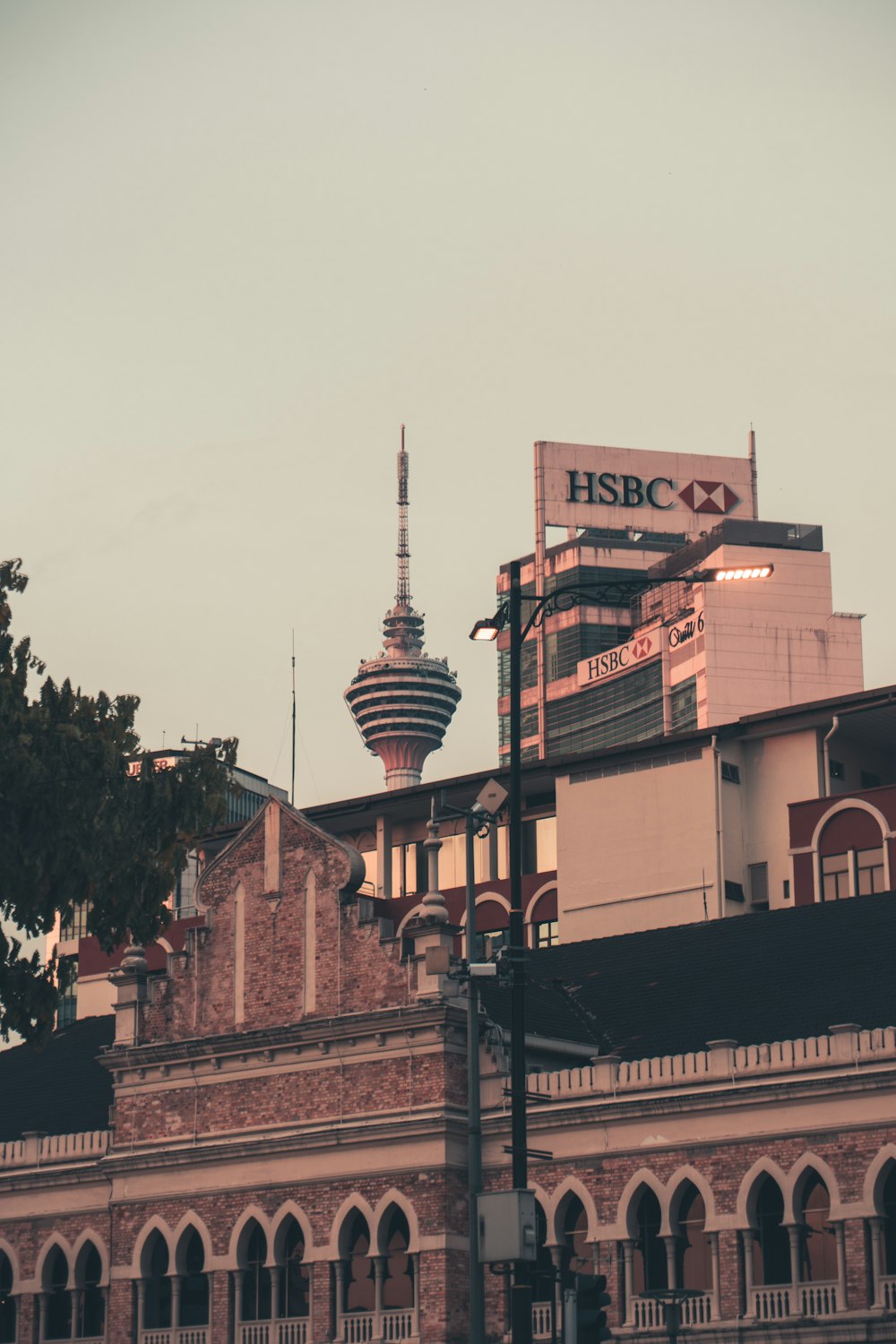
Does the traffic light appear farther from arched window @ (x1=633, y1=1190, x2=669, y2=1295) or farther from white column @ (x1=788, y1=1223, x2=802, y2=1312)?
arched window @ (x1=633, y1=1190, x2=669, y2=1295)

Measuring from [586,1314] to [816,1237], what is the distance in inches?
582

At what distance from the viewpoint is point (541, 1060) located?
48.2 metres

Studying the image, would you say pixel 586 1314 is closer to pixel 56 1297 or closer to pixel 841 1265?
pixel 841 1265

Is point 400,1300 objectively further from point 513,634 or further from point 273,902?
point 513,634

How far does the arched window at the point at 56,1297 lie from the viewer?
5225 cm

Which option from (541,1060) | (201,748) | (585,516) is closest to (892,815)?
(541,1060)

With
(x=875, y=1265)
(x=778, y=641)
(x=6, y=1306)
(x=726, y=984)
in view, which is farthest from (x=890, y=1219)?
(x=778, y=641)

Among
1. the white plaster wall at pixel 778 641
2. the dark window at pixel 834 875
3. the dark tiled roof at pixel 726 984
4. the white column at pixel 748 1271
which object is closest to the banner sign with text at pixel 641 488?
the white plaster wall at pixel 778 641

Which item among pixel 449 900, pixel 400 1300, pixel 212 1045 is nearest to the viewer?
pixel 400 1300

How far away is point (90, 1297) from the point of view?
171 feet

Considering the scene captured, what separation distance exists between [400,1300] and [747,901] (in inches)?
1282

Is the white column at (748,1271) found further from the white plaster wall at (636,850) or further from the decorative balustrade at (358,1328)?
the white plaster wall at (636,850)

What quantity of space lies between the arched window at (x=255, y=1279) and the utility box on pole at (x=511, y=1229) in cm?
1956

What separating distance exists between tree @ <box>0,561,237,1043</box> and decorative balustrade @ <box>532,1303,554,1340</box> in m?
12.4
